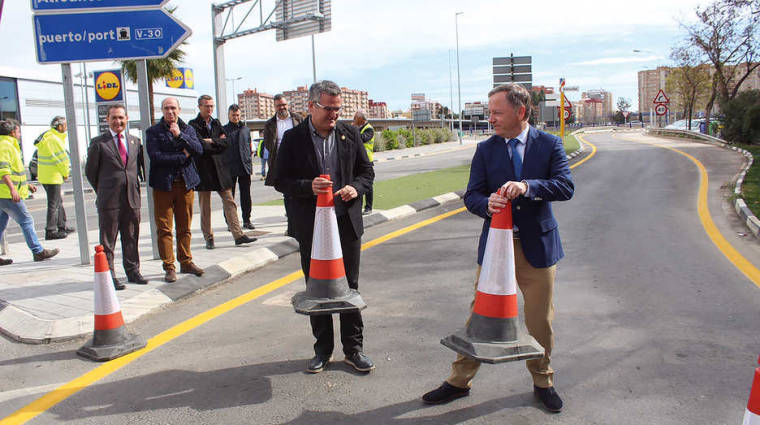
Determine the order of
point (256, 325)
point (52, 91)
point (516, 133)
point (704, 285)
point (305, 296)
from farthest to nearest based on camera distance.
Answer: point (52, 91)
point (704, 285)
point (256, 325)
point (305, 296)
point (516, 133)

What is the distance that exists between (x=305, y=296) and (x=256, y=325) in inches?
52.2

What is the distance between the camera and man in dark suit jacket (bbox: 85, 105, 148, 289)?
241 inches

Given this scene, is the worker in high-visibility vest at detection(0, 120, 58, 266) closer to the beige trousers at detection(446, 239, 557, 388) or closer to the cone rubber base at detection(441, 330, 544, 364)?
the beige trousers at detection(446, 239, 557, 388)

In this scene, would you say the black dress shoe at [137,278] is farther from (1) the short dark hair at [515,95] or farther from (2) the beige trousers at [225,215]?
(1) the short dark hair at [515,95]

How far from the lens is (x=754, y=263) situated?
695 centimetres

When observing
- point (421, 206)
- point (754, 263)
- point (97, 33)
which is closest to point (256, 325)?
point (97, 33)

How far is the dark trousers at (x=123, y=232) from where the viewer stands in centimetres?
613

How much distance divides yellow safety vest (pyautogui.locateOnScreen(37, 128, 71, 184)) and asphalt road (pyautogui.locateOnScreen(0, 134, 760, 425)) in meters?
4.54

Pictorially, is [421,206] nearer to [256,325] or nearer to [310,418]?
[256,325]

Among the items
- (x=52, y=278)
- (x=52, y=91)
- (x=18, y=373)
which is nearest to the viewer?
(x=18, y=373)

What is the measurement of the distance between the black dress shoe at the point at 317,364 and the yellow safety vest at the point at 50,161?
724cm

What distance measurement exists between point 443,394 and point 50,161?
8323 millimetres

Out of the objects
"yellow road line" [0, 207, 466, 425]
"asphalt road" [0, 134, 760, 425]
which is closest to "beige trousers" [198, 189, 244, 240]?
"asphalt road" [0, 134, 760, 425]

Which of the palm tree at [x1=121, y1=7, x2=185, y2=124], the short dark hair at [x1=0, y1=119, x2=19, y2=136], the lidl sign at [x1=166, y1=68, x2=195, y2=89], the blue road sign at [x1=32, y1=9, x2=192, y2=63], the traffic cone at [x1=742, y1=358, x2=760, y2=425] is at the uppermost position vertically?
the lidl sign at [x1=166, y1=68, x2=195, y2=89]
